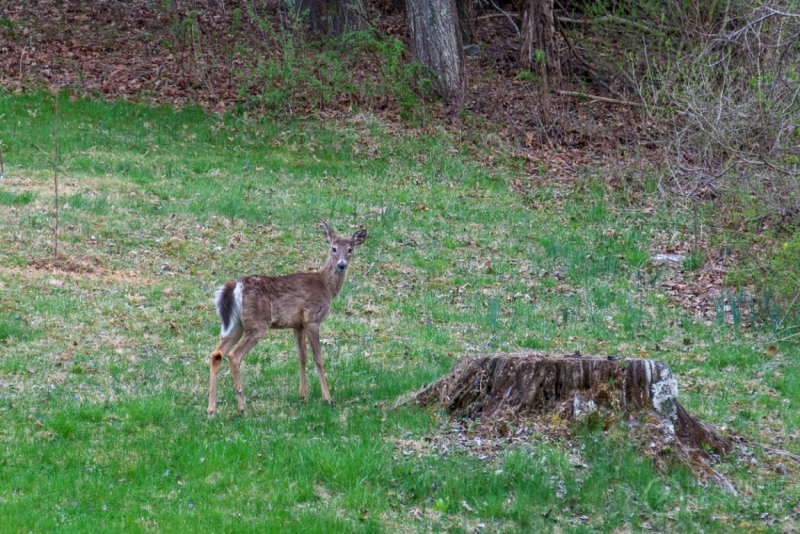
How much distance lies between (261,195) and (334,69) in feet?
20.2

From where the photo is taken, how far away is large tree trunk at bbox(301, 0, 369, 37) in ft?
82.8

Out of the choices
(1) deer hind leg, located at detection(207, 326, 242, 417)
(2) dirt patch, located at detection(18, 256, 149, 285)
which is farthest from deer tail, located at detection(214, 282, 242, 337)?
(2) dirt patch, located at detection(18, 256, 149, 285)

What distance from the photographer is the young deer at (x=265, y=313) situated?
360 inches

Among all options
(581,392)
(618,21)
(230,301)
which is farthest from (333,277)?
(618,21)

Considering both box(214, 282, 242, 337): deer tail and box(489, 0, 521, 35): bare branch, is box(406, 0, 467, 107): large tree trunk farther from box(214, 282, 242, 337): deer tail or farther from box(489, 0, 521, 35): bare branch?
box(214, 282, 242, 337): deer tail

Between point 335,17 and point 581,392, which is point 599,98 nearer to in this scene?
point 335,17

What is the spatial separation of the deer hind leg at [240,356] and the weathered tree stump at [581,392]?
6.04ft

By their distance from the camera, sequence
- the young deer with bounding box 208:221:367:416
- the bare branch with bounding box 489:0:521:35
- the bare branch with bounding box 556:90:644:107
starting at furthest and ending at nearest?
the bare branch with bounding box 489:0:521:35
the bare branch with bounding box 556:90:644:107
the young deer with bounding box 208:221:367:416

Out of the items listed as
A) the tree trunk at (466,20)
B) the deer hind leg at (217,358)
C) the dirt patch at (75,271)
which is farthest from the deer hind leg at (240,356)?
the tree trunk at (466,20)

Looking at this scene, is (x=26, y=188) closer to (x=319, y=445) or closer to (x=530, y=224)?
(x=530, y=224)

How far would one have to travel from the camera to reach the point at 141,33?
24812 mm

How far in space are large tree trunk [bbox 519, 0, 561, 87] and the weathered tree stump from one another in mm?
16321

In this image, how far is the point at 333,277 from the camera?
33.7 ft

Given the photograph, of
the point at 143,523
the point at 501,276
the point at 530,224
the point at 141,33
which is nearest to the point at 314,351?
the point at 143,523
